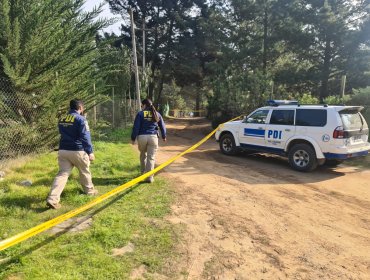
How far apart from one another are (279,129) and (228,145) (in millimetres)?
2298

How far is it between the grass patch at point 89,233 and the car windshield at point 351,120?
193 inches

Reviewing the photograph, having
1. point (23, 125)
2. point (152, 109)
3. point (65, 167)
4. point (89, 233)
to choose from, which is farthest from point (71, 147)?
point (23, 125)

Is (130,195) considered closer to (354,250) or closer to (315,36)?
(354,250)

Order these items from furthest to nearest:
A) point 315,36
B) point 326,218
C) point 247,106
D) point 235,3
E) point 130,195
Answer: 1. point 235,3
2. point 315,36
3. point 247,106
4. point 130,195
5. point 326,218

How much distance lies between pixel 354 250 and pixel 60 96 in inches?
306

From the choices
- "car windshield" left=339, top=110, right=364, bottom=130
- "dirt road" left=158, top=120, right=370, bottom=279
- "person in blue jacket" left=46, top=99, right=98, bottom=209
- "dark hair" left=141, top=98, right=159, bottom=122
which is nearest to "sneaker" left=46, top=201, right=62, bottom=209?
"person in blue jacket" left=46, top=99, right=98, bottom=209

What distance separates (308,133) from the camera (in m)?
8.77

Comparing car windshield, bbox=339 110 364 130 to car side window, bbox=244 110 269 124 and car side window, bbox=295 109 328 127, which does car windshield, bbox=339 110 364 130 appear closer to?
car side window, bbox=295 109 328 127

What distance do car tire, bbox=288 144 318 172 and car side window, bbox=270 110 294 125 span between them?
79cm

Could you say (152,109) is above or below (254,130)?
above

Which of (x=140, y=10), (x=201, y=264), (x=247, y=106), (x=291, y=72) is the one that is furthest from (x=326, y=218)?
(x=140, y=10)

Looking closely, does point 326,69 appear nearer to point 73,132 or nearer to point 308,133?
point 308,133

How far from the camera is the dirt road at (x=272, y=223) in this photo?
3900 millimetres

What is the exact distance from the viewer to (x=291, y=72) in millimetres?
21078
